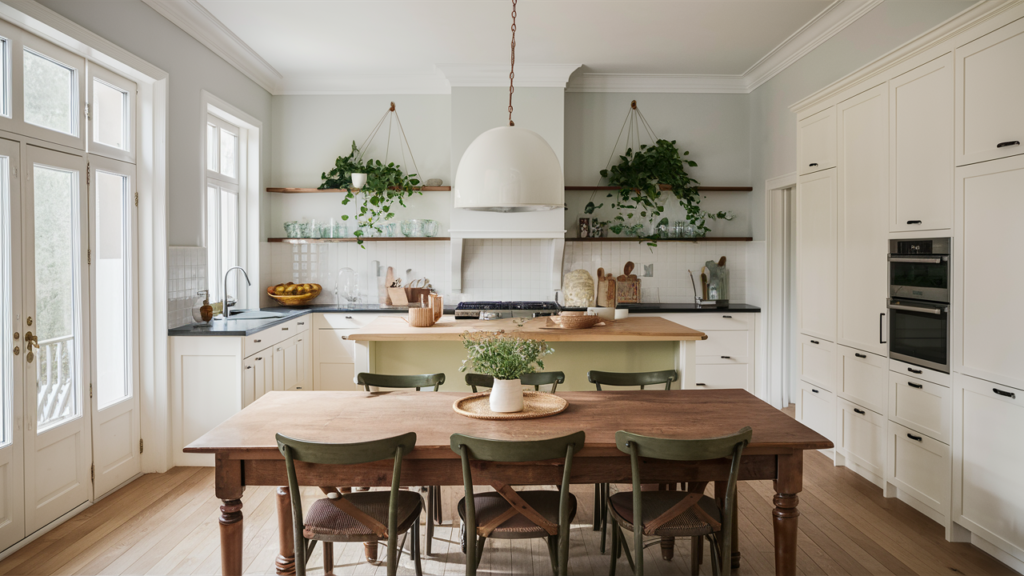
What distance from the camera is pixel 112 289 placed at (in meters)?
3.68

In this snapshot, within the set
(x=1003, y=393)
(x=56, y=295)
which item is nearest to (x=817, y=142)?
(x=1003, y=393)

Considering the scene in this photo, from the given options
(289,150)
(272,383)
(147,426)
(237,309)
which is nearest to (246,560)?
(147,426)

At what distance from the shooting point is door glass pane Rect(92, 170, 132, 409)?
3561 mm

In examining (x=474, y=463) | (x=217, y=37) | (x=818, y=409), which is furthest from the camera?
(x=217, y=37)

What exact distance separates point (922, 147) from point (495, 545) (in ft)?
9.52

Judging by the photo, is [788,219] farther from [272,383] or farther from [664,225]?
[272,383]

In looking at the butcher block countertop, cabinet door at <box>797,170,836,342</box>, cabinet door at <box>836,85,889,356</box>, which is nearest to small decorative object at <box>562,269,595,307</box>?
the butcher block countertop

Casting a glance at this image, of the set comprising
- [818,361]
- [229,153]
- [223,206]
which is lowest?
[818,361]

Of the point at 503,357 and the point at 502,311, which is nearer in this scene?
the point at 503,357

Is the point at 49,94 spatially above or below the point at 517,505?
above

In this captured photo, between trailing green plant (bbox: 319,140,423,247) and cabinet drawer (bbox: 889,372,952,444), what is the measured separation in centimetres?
413

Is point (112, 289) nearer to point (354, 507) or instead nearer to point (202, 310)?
point (202, 310)

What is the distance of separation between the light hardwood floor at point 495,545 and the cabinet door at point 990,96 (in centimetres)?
182

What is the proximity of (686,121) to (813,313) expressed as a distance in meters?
2.56
